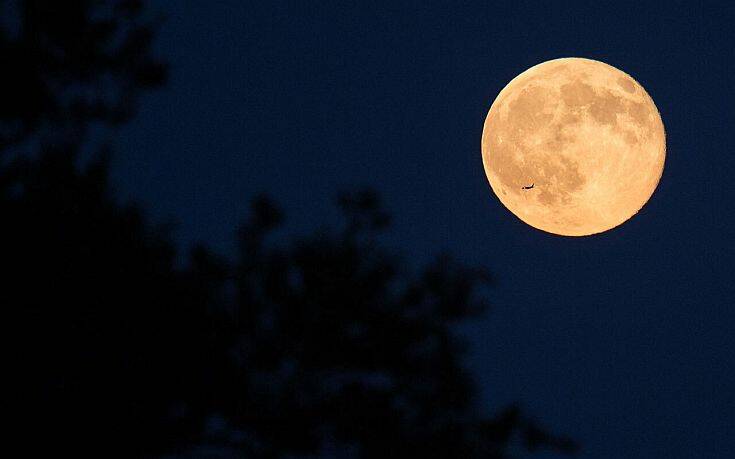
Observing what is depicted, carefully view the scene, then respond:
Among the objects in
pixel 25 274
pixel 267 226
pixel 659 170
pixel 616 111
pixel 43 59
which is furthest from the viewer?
pixel 659 170

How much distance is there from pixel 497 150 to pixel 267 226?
244 centimetres

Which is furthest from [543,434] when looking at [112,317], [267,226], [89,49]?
[89,49]

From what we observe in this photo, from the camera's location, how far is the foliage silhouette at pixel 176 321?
17.4ft

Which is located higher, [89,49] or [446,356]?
[89,49]

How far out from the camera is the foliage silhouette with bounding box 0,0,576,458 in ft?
17.4

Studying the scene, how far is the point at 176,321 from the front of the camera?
5.76 metres

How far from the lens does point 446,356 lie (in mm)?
6691

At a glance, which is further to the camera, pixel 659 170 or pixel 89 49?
pixel 659 170

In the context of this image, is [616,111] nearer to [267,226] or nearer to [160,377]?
[267,226]

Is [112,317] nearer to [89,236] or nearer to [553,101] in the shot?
[89,236]

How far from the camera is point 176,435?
19.4 ft

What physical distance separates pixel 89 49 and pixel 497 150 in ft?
12.7

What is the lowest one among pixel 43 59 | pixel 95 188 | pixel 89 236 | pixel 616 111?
pixel 89 236

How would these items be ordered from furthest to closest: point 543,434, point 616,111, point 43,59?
point 616,111 < point 543,434 < point 43,59
